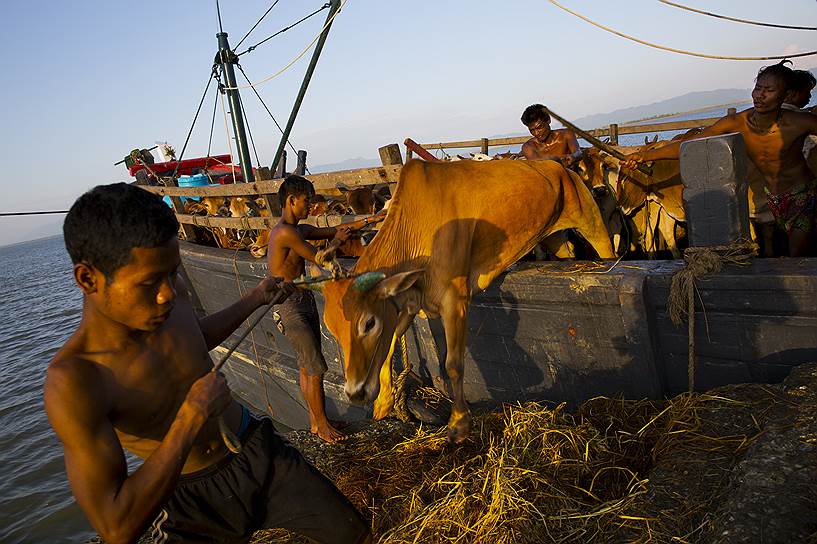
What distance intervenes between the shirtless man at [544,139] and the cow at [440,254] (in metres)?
1.92

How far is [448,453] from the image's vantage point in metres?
4.09

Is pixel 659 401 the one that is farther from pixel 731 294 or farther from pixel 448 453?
pixel 448 453

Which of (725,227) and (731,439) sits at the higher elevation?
(725,227)

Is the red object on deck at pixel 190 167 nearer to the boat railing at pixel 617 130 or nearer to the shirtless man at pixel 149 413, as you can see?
the boat railing at pixel 617 130

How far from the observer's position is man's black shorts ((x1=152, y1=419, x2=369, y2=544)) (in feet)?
8.20

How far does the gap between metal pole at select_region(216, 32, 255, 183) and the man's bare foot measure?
6313 mm

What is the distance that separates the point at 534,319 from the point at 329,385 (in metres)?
3.37

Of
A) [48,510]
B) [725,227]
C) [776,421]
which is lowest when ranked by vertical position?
[48,510]

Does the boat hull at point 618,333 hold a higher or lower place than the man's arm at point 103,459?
lower

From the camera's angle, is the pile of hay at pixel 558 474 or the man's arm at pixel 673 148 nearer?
the pile of hay at pixel 558 474

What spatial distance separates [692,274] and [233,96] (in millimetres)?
9447

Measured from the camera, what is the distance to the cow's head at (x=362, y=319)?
3.54 meters

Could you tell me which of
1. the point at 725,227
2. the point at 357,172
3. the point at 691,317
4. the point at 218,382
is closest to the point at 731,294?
the point at 691,317

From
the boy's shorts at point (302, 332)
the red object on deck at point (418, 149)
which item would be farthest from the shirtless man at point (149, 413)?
the red object on deck at point (418, 149)
